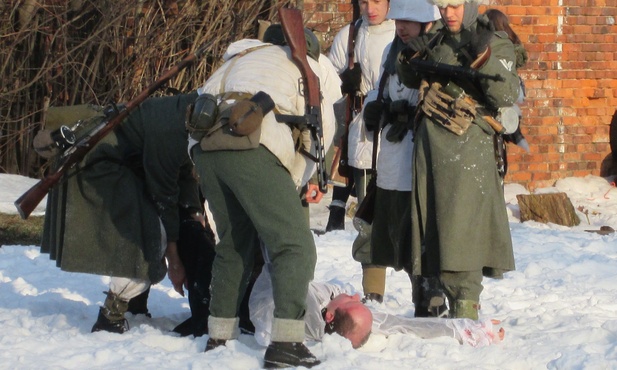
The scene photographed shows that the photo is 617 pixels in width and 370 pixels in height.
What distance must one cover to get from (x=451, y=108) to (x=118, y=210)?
1509 mm

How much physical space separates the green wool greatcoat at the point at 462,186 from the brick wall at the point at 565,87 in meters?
5.77

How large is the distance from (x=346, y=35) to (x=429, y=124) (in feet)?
10.5

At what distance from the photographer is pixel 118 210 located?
5258mm

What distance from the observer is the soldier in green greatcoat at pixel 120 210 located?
5227mm

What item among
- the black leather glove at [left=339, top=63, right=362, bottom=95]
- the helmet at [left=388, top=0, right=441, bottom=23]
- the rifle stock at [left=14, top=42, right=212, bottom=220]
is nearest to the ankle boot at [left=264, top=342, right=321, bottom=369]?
the rifle stock at [left=14, top=42, right=212, bottom=220]

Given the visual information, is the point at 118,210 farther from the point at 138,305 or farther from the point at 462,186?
the point at 462,186

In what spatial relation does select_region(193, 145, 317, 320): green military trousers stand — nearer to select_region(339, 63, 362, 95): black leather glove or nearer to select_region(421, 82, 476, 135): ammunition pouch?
select_region(421, 82, 476, 135): ammunition pouch

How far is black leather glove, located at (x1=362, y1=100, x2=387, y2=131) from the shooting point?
5.79 meters

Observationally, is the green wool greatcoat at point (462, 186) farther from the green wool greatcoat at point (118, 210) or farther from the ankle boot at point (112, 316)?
the ankle boot at point (112, 316)

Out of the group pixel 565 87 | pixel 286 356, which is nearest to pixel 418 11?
pixel 286 356

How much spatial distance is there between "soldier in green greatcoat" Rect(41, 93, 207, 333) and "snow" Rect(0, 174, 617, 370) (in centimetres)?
31

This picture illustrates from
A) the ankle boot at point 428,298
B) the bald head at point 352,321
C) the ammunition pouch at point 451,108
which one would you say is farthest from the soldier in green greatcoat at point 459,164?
the bald head at point 352,321

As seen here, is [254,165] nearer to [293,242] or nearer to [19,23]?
[293,242]

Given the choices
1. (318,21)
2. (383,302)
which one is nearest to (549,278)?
(383,302)
